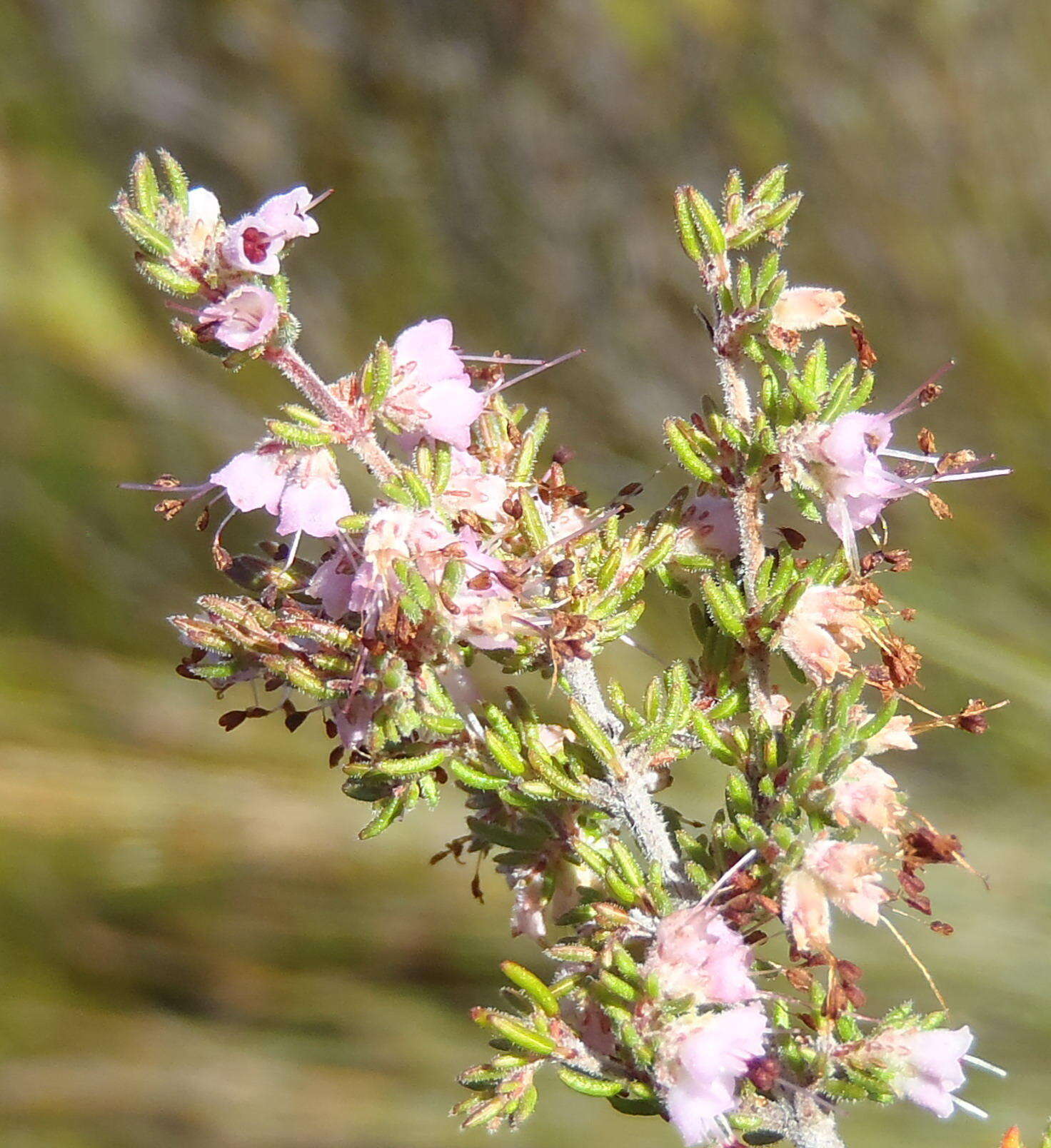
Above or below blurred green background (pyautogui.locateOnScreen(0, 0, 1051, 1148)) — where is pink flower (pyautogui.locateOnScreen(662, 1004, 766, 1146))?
below

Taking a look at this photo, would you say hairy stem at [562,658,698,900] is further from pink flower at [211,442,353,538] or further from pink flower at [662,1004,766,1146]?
pink flower at [211,442,353,538]

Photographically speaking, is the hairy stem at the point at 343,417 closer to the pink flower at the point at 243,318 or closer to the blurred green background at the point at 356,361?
the pink flower at the point at 243,318

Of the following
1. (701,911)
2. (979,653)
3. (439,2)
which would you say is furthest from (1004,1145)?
(439,2)

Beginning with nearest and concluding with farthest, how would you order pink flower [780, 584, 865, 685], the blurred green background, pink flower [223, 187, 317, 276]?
pink flower [223, 187, 317, 276], pink flower [780, 584, 865, 685], the blurred green background

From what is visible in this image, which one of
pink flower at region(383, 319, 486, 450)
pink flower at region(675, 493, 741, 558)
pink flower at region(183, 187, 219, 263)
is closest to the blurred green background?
pink flower at region(675, 493, 741, 558)

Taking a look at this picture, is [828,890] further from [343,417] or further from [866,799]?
[343,417]

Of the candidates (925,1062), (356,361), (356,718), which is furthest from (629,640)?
(356,361)

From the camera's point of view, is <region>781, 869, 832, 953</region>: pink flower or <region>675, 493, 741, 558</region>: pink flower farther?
<region>675, 493, 741, 558</region>: pink flower
